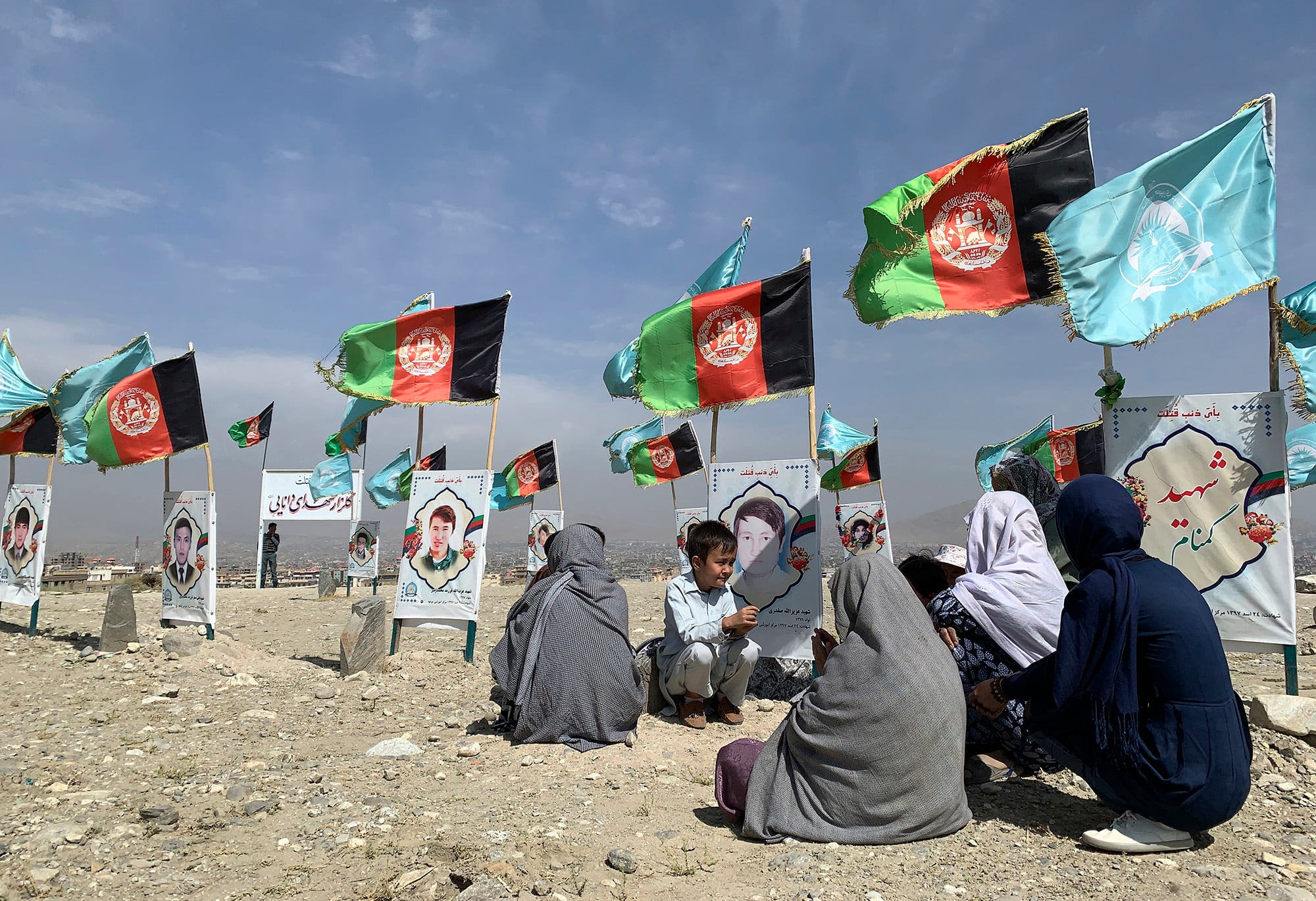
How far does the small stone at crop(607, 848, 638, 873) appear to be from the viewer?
112 inches

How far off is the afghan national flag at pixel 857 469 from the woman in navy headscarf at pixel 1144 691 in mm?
12563

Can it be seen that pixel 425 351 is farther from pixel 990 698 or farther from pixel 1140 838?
pixel 1140 838

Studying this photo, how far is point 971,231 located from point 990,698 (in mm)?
4015

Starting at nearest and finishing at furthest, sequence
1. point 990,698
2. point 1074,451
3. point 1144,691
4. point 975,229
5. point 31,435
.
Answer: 1. point 1144,691
2. point 990,698
3. point 975,229
4. point 31,435
5. point 1074,451

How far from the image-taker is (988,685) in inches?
121

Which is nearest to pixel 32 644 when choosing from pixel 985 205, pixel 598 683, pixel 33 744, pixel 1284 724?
pixel 33 744

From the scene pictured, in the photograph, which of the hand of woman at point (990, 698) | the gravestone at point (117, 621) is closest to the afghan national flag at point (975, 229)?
the hand of woman at point (990, 698)

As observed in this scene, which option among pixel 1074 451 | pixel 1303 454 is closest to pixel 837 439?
pixel 1074 451

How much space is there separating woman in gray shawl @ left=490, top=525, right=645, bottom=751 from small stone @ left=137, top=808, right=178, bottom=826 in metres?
1.71

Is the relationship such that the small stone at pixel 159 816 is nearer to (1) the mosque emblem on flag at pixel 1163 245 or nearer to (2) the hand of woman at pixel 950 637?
(2) the hand of woman at pixel 950 637

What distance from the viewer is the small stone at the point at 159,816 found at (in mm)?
3355

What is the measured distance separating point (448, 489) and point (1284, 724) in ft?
21.1

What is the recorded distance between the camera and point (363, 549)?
18531mm

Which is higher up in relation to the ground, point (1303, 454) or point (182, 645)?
point (1303, 454)
